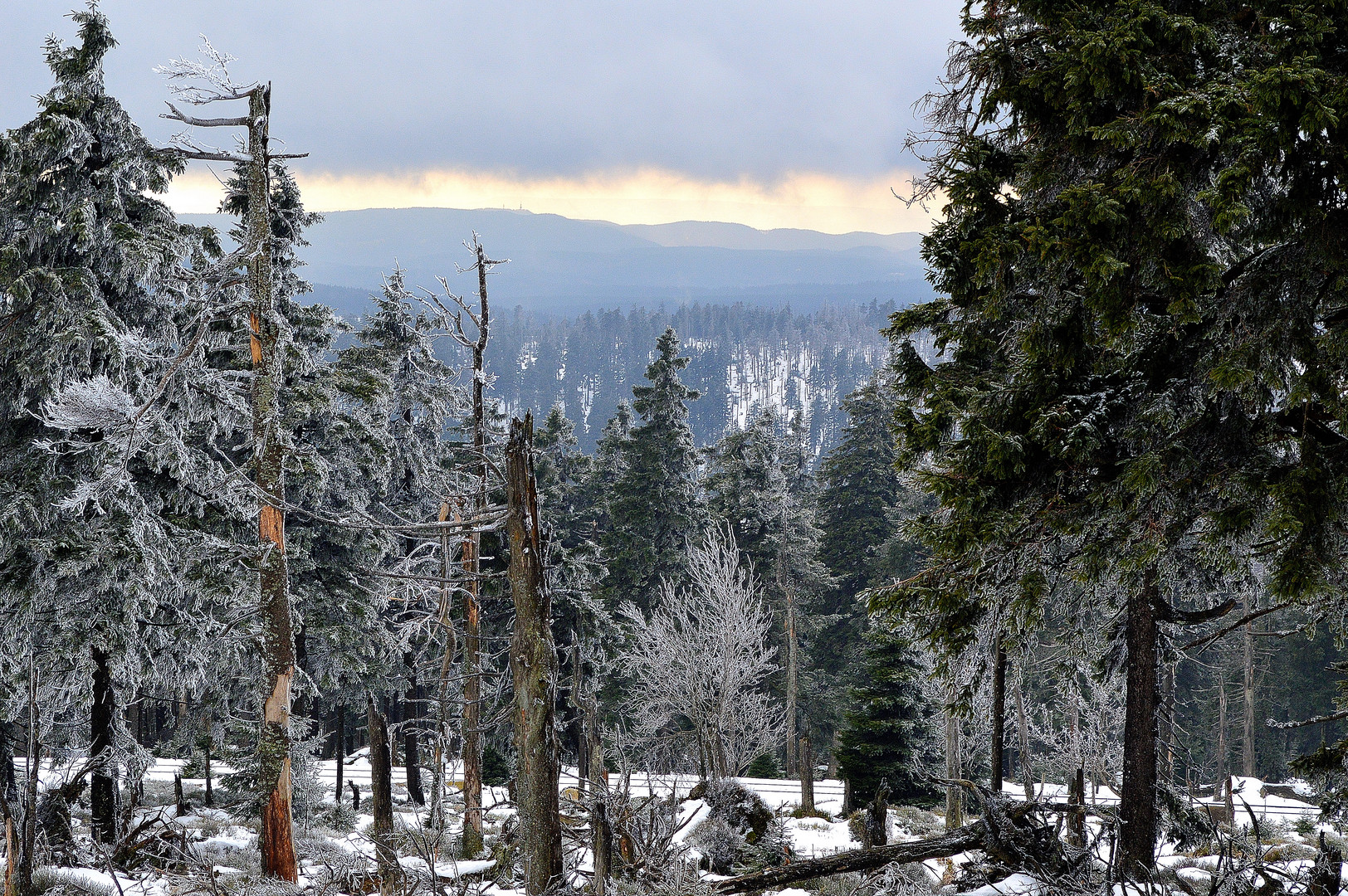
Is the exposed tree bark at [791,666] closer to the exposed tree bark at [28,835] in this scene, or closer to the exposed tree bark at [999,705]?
the exposed tree bark at [999,705]

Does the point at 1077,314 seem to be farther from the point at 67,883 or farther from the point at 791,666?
the point at 791,666

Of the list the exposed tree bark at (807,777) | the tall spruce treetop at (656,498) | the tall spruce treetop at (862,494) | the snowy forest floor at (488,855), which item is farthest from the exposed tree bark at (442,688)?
the tall spruce treetop at (862,494)

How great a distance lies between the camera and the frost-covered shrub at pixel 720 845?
1084cm

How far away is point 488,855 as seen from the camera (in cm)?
1408

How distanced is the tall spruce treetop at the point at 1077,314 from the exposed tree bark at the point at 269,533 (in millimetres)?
7253

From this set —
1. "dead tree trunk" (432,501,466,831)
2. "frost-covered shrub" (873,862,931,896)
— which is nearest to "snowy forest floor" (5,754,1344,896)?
"frost-covered shrub" (873,862,931,896)

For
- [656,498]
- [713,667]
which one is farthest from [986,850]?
[656,498]

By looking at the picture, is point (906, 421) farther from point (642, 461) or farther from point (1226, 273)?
point (642, 461)

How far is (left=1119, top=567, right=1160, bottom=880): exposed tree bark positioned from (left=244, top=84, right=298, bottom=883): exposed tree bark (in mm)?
8889

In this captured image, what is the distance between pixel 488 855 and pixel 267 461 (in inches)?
327

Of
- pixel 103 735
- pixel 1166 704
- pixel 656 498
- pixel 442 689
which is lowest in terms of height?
pixel 103 735

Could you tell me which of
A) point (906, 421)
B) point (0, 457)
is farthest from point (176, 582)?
point (906, 421)

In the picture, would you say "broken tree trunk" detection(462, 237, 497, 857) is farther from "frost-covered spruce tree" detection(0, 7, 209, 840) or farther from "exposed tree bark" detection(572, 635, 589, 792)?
"frost-covered spruce tree" detection(0, 7, 209, 840)

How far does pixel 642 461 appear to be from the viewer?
95.2ft
